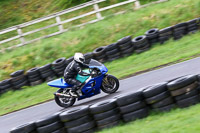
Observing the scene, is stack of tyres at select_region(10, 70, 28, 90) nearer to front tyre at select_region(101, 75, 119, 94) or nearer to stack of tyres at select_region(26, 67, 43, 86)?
stack of tyres at select_region(26, 67, 43, 86)

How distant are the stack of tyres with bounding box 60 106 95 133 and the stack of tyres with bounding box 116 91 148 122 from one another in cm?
80

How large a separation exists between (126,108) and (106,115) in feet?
1.67

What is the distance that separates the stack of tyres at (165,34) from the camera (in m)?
15.7

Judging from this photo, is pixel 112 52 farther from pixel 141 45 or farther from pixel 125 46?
pixel 141 45

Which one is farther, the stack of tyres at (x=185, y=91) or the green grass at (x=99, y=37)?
the green grass at (x=99, y=37)

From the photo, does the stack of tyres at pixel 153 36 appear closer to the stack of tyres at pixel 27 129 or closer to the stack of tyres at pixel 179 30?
the stack of tyres at pixel 179 30

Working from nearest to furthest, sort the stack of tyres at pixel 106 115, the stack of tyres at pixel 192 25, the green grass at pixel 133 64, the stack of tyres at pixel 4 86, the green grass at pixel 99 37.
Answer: the stack of tyres at pixel 106 115
the green grass at pixel 133 64
the stack of tyres at pixel 192 25
the stack of tyres at pixel 4 86
the green grass at pixel 99 37

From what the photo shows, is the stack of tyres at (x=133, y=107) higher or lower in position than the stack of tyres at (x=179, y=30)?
lower

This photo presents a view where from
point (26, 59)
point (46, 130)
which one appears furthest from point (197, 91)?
point (26, 59)

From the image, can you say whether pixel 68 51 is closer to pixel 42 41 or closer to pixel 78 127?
pixel 42 41

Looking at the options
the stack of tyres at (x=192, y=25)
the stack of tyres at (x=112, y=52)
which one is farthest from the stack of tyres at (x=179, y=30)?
the stack of tyres at (x=112, y=52)

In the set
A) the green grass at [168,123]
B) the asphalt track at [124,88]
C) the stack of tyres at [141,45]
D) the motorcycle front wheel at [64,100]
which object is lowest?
the green grass at [168,123]

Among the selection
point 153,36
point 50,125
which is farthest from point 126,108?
point 153,36

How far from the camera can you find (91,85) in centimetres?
1058
